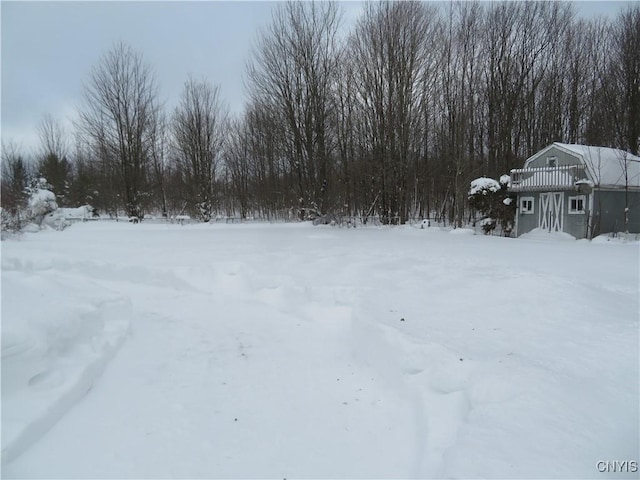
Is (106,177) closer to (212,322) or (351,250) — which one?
(351,250)

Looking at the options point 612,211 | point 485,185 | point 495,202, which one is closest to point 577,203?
point 612,211

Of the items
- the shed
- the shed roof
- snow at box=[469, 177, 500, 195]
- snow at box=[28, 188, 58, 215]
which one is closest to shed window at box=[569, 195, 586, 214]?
the shed

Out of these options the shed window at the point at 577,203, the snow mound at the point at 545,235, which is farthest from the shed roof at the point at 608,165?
the snow mound at the point at 545,235

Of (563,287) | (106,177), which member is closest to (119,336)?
(563,287)

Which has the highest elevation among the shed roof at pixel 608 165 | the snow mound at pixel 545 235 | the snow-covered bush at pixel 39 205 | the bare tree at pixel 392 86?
the bare tree at pixel 392 86

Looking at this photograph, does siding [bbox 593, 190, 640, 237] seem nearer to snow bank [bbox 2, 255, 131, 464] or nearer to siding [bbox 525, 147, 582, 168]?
siding [bbox 525, 147, 582, 168]

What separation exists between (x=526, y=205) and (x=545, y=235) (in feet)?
6.62

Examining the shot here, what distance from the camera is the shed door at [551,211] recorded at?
16.5 m

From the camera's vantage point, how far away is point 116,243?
13461 millimetres

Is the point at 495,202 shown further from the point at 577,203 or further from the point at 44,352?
the point at 44,352

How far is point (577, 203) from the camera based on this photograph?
52.3 feet

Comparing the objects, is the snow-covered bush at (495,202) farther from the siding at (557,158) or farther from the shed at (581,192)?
the siding at (557,158)

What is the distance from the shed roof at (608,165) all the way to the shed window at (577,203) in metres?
0.84

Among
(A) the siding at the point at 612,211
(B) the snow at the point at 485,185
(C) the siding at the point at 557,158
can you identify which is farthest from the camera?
(B) the snow at the point at 485,185
